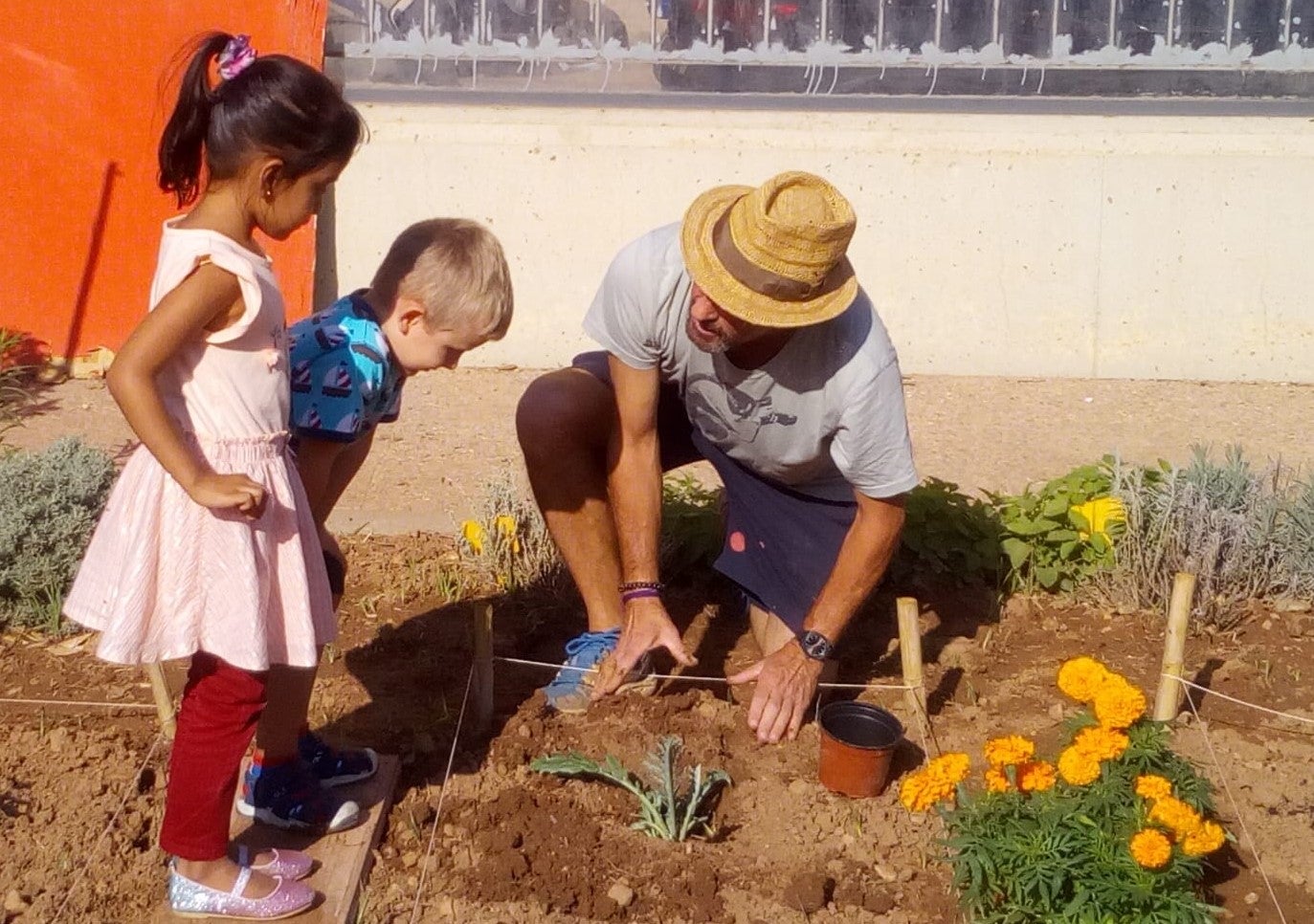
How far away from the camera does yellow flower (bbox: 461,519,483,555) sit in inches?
175

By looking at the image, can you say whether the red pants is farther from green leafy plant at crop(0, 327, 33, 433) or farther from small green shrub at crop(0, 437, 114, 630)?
green leafy plant at crop(0, 327, 33, 433)

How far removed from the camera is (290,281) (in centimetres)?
658

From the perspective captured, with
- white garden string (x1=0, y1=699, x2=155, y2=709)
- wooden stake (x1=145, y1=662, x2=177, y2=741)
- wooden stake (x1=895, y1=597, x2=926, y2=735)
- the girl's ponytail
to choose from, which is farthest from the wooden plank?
the girl's ponytail

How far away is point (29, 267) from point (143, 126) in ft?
2.59

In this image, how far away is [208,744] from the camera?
2.77m

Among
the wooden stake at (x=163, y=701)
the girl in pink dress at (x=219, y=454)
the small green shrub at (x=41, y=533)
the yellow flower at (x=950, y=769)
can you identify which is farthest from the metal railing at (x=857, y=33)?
the yellow flower at (x=950, y=769)

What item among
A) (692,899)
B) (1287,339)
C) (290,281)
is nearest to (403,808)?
(692,899)

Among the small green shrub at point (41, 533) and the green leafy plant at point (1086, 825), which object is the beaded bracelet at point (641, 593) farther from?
the small green shrub at point (41, 533)

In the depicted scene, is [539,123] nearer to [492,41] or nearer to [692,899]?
[492,41]

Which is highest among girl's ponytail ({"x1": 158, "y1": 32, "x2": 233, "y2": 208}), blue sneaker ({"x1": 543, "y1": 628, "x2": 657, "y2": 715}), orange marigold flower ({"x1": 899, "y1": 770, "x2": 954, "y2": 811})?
girl's ponytail ({"x1": 158, "y1": 32, "x2": 233, "y2": 208})

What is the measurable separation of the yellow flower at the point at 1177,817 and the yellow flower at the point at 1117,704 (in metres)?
0.21

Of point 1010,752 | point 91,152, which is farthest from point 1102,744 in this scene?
point 91,152

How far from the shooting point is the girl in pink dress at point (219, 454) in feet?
8.48

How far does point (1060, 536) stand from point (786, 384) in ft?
4.34
